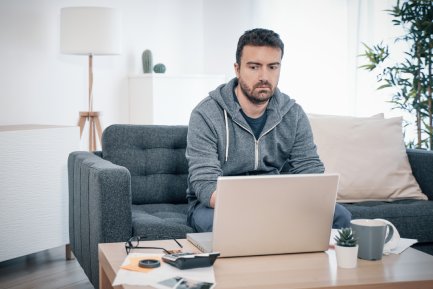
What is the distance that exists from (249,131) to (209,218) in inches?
16.2

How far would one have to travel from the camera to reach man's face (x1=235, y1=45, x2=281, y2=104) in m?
2.47

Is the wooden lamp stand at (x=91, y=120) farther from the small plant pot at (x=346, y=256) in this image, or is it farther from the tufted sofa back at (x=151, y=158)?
the small plant pot at (x=346, y=256)

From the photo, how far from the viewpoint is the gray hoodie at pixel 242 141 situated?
2.50 meters

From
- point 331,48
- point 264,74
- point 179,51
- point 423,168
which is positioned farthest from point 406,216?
point 179,51

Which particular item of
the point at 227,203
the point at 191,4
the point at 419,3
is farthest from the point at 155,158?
the point at 191,4

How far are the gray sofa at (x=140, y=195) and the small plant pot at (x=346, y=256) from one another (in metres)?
0.99

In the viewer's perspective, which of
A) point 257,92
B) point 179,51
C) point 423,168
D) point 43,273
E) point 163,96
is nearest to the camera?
point 257,92

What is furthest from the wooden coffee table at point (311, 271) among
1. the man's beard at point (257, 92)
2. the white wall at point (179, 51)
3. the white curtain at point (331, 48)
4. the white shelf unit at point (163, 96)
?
the white shelf unit at point (163, 96)

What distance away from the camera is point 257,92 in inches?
98.2

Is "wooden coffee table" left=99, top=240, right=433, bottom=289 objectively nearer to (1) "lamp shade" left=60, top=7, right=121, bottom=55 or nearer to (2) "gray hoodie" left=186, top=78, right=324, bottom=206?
(2) "gray hoodie" left=186, top=78, right=324, bottom=206

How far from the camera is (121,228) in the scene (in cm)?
250

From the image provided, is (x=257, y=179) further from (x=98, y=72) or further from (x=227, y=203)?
(x=98, y=72)

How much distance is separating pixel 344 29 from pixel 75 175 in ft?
10.3

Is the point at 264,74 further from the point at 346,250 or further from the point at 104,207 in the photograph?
the point at 346,250
